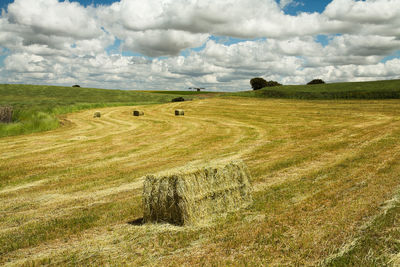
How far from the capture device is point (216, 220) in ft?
22.9

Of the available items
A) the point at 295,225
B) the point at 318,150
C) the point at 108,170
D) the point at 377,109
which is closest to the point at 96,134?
the point at 108,170

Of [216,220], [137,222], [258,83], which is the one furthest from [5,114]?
[258,83]

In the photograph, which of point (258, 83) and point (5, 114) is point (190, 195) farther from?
point (258, 83)

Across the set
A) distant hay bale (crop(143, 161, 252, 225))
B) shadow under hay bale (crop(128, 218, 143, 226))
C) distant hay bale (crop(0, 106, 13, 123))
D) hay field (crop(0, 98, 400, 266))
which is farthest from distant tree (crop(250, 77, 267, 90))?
shadow under hay bale (crop(128, 218, 143, 226))

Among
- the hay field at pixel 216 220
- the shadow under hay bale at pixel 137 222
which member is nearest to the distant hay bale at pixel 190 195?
the shadow under hay bale at pixel 137 222

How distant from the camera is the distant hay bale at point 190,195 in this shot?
6633 mm

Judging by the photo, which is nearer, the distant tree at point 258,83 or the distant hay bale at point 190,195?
the distant hay bale at point 190,195

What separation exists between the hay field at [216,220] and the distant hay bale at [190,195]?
273 mm

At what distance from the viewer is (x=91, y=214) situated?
25.5ft

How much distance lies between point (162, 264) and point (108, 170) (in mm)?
8128

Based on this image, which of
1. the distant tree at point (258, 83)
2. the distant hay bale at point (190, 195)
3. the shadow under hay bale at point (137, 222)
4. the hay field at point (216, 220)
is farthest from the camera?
the distant tree at point (258, 83)

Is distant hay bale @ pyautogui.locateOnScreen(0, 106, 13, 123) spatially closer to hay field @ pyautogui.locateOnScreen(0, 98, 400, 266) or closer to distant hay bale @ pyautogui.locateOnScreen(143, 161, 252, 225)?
hay field @ pyautogui.locateOnScreen(0, 98, 400, 266)

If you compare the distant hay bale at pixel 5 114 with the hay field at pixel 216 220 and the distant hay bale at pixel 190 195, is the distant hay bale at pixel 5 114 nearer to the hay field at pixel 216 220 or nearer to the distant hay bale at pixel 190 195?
the hay field at pixel 216 220

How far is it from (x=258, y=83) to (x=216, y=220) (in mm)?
129212
